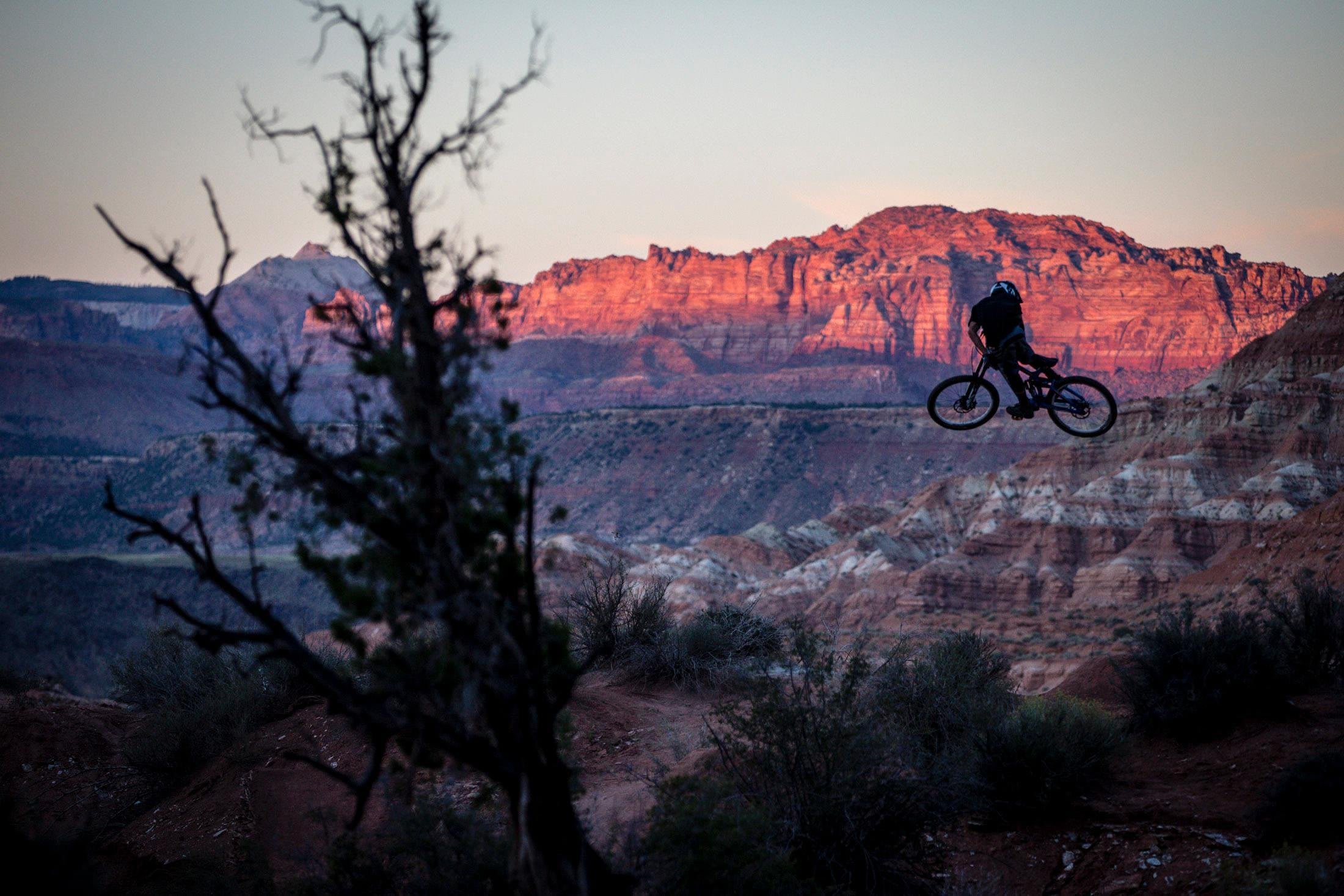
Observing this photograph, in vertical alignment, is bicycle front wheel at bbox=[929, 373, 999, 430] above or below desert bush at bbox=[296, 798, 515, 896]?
above

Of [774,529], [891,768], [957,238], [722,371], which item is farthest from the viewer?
[957,238]

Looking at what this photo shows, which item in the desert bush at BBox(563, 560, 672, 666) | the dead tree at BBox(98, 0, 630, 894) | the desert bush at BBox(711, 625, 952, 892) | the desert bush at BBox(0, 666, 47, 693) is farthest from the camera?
the desert bush at BBox(0, 666, 47, 693)

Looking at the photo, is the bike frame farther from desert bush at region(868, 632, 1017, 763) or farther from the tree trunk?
the tree trunk

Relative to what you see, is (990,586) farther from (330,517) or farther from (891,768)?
(330,517)

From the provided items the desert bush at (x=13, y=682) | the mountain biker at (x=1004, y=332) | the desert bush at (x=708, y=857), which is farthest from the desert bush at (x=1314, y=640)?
the desert bush at (x=13, y=682)

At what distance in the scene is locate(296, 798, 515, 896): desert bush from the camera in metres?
8.66

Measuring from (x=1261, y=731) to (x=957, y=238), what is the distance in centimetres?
18036

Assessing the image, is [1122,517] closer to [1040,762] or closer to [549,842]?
[1040,762]

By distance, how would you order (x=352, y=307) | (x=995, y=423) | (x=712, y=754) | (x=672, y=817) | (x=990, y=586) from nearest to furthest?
(x=352, y=307) → (x=672, y=817) → (x=712, y=754) → (x=990, y=586) → (x=995, y=423)

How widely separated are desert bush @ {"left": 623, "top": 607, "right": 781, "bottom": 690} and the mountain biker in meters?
7.19

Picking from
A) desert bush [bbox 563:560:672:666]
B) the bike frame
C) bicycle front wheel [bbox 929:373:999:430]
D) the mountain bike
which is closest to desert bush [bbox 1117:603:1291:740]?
the mountain bike

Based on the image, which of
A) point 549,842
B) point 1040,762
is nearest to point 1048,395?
point 1040,762

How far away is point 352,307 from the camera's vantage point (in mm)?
6336

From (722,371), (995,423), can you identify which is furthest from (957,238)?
(995,423)
